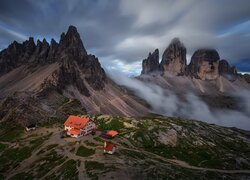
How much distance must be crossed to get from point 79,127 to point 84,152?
82.5 feet

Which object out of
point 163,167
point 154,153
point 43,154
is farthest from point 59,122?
point 163,167

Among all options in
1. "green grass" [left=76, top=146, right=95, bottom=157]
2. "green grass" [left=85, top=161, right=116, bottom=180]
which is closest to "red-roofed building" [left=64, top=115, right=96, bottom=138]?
"green grass" [left=76, top=146, right=95, bottom=157]

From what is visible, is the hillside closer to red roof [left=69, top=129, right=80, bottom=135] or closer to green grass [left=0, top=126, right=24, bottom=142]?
green grass [left=0, top=126, right=24, bottom=142]

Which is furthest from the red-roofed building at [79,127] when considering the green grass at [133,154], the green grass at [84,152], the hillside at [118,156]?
the green grass at [133,154]

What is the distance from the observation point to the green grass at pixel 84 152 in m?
100

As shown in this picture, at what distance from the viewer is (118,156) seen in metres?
99.4

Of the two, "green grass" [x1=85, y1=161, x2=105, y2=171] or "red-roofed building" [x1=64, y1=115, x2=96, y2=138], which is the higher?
"red-roofed building" [x1=64, y1=115, x2=96, y2=138]

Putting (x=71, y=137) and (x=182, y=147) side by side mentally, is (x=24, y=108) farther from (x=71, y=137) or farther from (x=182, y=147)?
(x=182, y=147)

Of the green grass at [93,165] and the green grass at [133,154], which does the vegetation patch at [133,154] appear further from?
the green grass at [93,165]

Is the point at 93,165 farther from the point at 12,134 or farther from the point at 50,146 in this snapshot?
the point at 12,134

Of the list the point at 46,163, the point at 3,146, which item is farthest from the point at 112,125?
the point at 46,163

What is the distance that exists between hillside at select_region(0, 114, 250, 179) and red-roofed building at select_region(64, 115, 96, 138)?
178 inches

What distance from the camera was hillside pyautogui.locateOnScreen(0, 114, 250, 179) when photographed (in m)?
87.2

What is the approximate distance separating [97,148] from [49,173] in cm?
2471
